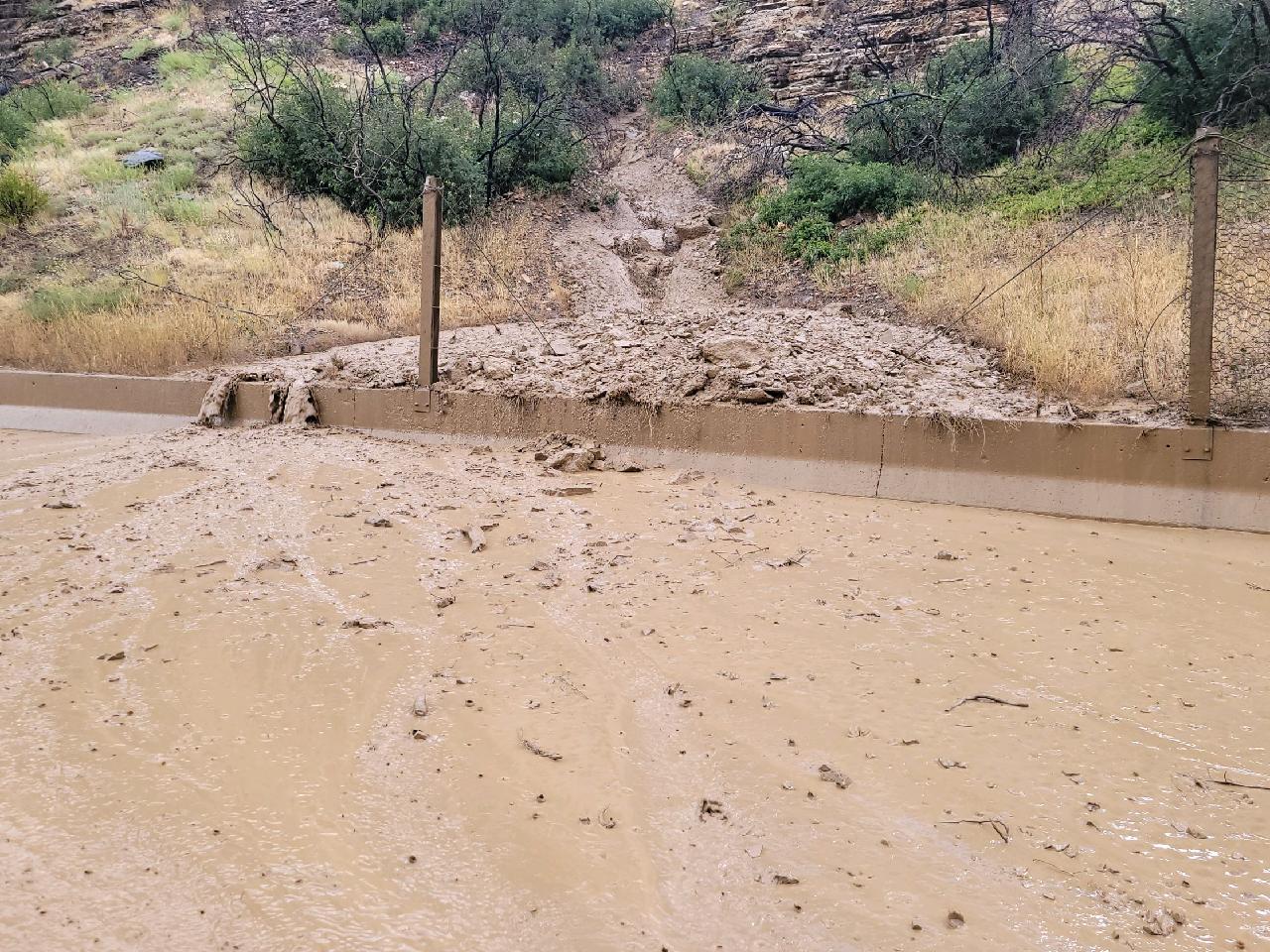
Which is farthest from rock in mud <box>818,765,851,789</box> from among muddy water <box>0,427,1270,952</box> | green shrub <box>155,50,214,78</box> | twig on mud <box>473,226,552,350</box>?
green shrub <box>155,50,214,78</box>

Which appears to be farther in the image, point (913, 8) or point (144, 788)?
point (913, 8)

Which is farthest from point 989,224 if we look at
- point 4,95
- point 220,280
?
point 4,95

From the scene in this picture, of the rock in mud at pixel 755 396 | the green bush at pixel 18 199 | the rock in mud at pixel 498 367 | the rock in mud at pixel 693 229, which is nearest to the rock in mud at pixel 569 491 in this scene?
the rock in mud at pixel 755 396

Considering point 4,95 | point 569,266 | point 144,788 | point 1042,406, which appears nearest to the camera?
point 144,788

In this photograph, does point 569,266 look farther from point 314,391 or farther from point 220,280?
point 314,391

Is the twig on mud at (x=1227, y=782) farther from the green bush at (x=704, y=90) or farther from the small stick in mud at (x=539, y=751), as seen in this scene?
the green bush at (x=704, y=90)

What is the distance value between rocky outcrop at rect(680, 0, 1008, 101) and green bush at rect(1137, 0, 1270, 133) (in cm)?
668

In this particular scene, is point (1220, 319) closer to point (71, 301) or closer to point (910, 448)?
point (910, 448)

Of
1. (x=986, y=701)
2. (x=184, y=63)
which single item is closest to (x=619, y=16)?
(x=184, y=63)

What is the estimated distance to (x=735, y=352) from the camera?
7.36 meters

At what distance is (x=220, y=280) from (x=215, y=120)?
10.2 m

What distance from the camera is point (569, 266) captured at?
1395 cm

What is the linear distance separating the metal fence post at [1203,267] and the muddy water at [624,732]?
0.98 m

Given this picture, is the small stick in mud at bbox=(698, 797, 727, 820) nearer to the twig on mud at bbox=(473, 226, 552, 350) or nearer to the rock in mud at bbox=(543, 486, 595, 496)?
the rock in mud at bbox=(543, 486, 595, 496)
